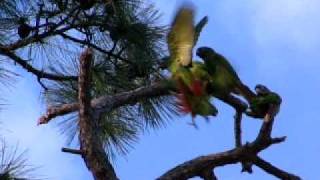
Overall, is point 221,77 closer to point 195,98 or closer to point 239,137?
point 195,98

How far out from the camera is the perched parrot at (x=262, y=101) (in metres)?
0.56

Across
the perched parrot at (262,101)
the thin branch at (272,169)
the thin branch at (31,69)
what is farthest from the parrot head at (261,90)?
the thin branch at (31,69)

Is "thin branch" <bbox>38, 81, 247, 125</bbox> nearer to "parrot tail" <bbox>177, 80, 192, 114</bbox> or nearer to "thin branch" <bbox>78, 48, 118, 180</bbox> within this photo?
"thin branch" <bbox>78, 48, 118, 180</bbox>

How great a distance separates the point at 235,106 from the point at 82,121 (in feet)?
0.60

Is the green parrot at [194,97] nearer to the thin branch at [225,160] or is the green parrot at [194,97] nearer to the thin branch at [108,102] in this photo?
the thin branch at [225,160]

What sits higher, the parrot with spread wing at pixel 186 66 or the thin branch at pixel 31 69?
the thin branch at pixel 31 69

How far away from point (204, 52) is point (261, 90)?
0.06 m

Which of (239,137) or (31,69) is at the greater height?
(31,69)

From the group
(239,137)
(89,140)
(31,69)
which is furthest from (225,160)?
(31,69)

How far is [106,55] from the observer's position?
1425 millimetres

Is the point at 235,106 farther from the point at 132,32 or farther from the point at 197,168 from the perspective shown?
the point at 132,32

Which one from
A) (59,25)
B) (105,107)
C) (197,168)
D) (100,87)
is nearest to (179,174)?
(197,168)

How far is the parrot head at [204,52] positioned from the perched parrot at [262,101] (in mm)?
52

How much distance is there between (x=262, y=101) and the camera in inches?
22.3
